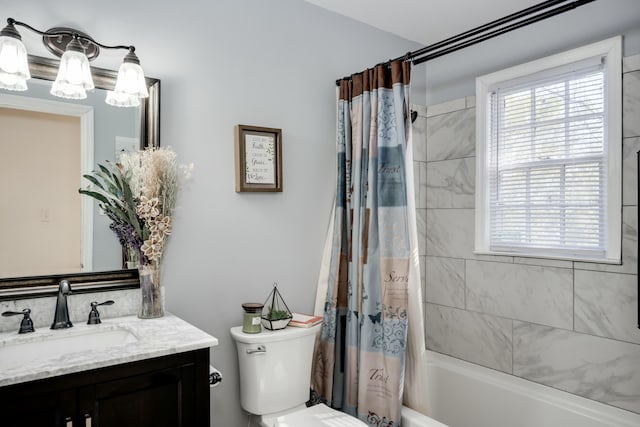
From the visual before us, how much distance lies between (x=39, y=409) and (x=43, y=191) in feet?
2.82

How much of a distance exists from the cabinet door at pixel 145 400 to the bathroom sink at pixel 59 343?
0.45ft

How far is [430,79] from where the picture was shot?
10.4 feet

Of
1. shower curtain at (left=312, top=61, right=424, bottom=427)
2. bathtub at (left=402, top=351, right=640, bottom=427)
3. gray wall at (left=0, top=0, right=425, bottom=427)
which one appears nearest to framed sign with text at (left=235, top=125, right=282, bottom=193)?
gray wall at (left=0, top=0, right=425, bottom=427)

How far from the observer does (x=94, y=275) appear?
181cm

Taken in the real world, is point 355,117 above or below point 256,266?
above

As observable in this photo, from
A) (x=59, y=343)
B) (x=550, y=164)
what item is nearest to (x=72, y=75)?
(x=59, y=343)

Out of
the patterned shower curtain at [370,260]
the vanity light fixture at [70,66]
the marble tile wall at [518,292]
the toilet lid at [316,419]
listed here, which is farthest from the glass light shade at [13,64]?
the marble tile wall at [518,292]

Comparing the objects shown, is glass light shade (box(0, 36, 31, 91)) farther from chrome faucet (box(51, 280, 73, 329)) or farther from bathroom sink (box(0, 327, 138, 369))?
bathroom sink (box(0, 327, 138, 369))

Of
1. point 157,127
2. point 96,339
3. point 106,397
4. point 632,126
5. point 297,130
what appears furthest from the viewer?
point 297,130

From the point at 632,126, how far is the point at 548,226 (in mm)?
652

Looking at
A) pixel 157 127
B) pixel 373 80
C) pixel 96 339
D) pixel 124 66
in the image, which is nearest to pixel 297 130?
pixel 373 80

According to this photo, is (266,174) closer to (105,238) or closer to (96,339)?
(105,238)

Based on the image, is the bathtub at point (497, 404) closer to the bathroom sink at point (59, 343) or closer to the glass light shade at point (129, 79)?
the bathroom sink at point (59, 343)

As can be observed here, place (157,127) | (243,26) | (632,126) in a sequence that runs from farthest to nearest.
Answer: (243,26) → (632,126) → (157,127)
